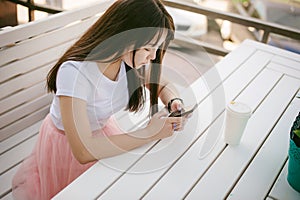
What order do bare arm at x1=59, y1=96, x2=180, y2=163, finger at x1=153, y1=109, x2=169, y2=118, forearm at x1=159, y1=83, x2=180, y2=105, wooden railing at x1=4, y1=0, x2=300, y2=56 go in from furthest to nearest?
wooden railing at x1=4, y1=0, x2=300, y2=56 < forearm at x1=159, y1=83, x2=180, y2=105 < finger at x1=153, y1=109, x2=169, y2=118 < bare arm at x1=59, y1=96, x2=180, y2=163

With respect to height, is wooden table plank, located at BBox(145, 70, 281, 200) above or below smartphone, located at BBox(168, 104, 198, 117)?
below

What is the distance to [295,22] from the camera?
16.1 ft

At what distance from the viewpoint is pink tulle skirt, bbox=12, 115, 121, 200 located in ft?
4.69

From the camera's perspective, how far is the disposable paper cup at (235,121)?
1.23m

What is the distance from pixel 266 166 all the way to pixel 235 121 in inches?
6.5

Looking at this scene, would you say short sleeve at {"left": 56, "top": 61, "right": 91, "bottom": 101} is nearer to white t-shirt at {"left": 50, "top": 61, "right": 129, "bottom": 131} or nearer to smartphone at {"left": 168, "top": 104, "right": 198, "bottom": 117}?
white t-shirt at {"left": 50, "top": 61, "right": 129, "bottom": 131}

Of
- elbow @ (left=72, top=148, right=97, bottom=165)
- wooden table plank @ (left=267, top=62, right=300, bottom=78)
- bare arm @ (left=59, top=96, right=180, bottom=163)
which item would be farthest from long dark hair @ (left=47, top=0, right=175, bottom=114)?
wooden table plank @ (left=267, top=62, right=300, bottom=78)

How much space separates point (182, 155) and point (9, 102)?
A: 799 mm

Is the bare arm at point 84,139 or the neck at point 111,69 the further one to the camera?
the neck at point 111,69

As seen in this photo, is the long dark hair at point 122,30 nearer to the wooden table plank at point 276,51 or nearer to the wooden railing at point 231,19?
the wooden table plank at point 276,51

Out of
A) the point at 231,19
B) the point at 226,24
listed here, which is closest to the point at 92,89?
the point at 231,19

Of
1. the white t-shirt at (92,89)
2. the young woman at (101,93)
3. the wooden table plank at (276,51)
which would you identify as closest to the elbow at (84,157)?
the young woman at (101,93)

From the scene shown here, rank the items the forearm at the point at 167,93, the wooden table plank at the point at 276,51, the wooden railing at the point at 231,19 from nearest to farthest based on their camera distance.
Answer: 1. the forearm at the point at 167,93
2. the wooden table plank at the point at 276,51
3. the wooden railing at the point at 231,19

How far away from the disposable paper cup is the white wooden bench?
0.81 metres
